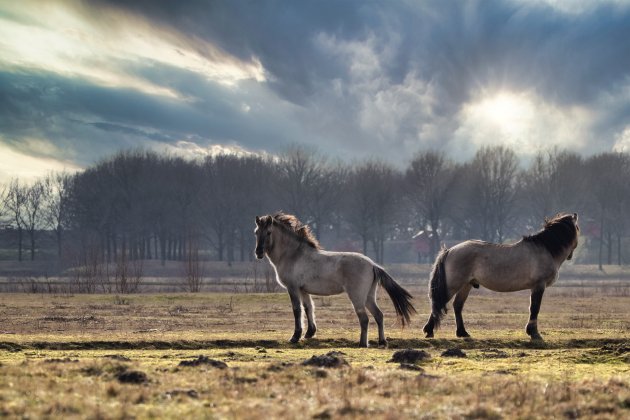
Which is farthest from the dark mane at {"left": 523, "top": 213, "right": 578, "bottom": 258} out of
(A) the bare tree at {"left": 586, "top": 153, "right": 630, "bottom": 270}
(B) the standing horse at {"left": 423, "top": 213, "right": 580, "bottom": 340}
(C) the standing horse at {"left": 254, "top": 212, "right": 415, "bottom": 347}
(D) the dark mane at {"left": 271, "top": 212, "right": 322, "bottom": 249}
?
(A) the bare tree at {"left": 586, "top": 153, "right": 630, "bottom": 270}

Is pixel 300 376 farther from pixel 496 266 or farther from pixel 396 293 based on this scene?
pixel 496 266

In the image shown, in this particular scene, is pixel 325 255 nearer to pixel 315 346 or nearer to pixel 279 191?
pixel 315 346

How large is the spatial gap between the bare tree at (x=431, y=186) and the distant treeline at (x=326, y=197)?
5.8 inches

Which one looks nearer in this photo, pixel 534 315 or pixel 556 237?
pixel 534 315

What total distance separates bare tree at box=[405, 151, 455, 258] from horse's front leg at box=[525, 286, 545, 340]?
7712cm

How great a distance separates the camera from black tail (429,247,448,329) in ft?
61.3

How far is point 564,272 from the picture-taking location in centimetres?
9569

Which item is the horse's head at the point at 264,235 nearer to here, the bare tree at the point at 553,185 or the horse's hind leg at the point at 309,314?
the horse's hind leg at the point at 309,314

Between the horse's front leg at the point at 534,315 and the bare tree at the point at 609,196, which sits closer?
the horse's front leg at the point at 534,315

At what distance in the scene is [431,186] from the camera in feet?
322

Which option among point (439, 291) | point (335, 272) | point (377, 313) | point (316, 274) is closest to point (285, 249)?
point (316, 274)

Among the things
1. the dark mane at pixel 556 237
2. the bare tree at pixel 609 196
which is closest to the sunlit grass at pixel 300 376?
the dark mane at pixel 556 237

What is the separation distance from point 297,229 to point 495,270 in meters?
5.18

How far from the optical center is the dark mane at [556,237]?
19328 mm
